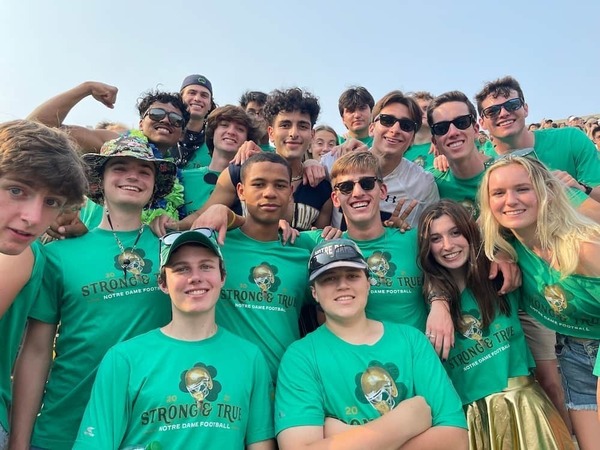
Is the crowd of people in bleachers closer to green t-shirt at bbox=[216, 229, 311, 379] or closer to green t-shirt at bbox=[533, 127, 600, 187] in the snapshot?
green t-shirt at bbox=[216, 229, 311, 379]

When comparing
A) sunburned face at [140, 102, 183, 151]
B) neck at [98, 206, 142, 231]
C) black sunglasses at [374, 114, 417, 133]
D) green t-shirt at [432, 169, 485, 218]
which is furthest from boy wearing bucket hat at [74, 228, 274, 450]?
green t-shirt at [432, 169, 485, 218]

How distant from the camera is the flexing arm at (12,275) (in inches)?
111

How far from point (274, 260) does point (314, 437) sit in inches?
57.1

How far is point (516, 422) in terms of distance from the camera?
368 centimetres

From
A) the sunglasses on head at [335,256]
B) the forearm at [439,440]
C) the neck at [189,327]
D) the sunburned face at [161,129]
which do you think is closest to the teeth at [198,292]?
the neck at [189,327]

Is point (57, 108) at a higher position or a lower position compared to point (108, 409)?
higher

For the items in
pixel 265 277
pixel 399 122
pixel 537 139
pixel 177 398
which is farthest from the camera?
pixel 537 139

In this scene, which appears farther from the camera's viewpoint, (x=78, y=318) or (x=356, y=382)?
(x=78, y=318)

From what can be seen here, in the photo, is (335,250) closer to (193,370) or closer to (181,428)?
(193,370)

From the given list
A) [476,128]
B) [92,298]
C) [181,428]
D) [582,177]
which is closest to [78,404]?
[92,298]

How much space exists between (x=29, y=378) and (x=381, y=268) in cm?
271

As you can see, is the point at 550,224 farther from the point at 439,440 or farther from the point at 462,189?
the point at 439,440

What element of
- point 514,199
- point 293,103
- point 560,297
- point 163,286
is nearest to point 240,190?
point 163,286

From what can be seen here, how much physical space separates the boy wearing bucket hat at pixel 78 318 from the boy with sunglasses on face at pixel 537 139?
13.7 feet
